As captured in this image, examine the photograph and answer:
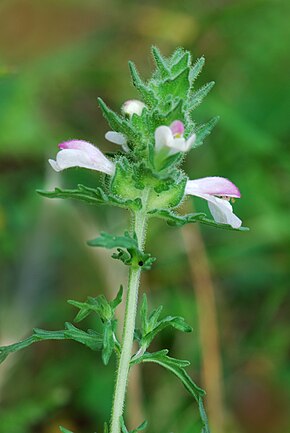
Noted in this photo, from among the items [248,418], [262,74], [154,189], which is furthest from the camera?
[262,74]

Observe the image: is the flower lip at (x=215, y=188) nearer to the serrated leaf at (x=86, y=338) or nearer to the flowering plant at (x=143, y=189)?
the flowering plant at (x=143, y=189)

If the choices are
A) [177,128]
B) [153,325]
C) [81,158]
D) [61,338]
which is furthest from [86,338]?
[177,128]

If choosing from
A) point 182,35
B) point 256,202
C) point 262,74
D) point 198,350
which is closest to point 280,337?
point 198,350

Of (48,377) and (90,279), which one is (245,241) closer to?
(90,279)

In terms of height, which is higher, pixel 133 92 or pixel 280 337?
pixel 133 92

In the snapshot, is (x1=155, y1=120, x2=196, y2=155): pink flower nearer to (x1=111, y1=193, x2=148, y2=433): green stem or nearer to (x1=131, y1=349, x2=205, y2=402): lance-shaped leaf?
(x1=111, y1=193, x2=148, y2=433): green stem

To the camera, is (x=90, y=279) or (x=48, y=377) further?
(x=90, y=279)

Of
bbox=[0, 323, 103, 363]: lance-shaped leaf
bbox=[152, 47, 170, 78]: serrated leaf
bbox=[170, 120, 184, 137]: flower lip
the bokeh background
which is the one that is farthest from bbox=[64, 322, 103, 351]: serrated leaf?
the bokeh background

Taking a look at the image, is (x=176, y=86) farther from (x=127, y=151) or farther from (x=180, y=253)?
(x=180, y=253)
